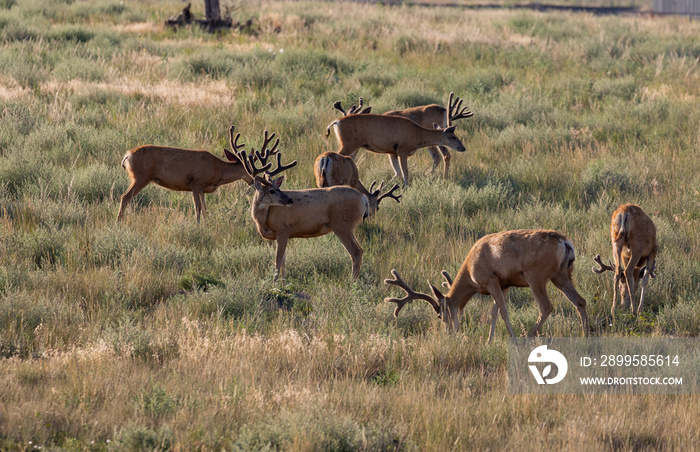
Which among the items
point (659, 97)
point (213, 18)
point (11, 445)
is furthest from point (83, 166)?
point (213, 18)

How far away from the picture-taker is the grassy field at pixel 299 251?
5129 mm

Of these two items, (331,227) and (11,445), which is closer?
(11,445)

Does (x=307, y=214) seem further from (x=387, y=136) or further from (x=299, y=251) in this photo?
(x=387, y=136)

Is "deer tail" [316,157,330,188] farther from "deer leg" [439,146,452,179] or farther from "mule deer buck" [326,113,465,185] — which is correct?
"deer leg" [439,146,452,179]

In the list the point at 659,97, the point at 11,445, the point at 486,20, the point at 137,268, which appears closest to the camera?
the point at 11,445

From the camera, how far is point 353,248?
28.1 feet

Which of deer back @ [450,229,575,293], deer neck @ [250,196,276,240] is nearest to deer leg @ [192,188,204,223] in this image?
deer neck @ [250,196,276,240]

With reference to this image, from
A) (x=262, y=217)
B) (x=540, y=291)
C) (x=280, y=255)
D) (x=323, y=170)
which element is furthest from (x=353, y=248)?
(x=540, y=291)

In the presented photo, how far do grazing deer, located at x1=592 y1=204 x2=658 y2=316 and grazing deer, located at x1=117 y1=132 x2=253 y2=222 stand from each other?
15.5 ft

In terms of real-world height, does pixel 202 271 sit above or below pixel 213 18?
below

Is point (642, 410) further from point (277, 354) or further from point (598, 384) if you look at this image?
point (277, 354)

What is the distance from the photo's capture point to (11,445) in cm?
461

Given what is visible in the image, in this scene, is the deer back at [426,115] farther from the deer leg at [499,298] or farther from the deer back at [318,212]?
the deer leg at [499,298]

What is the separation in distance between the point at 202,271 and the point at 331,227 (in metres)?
1.50
